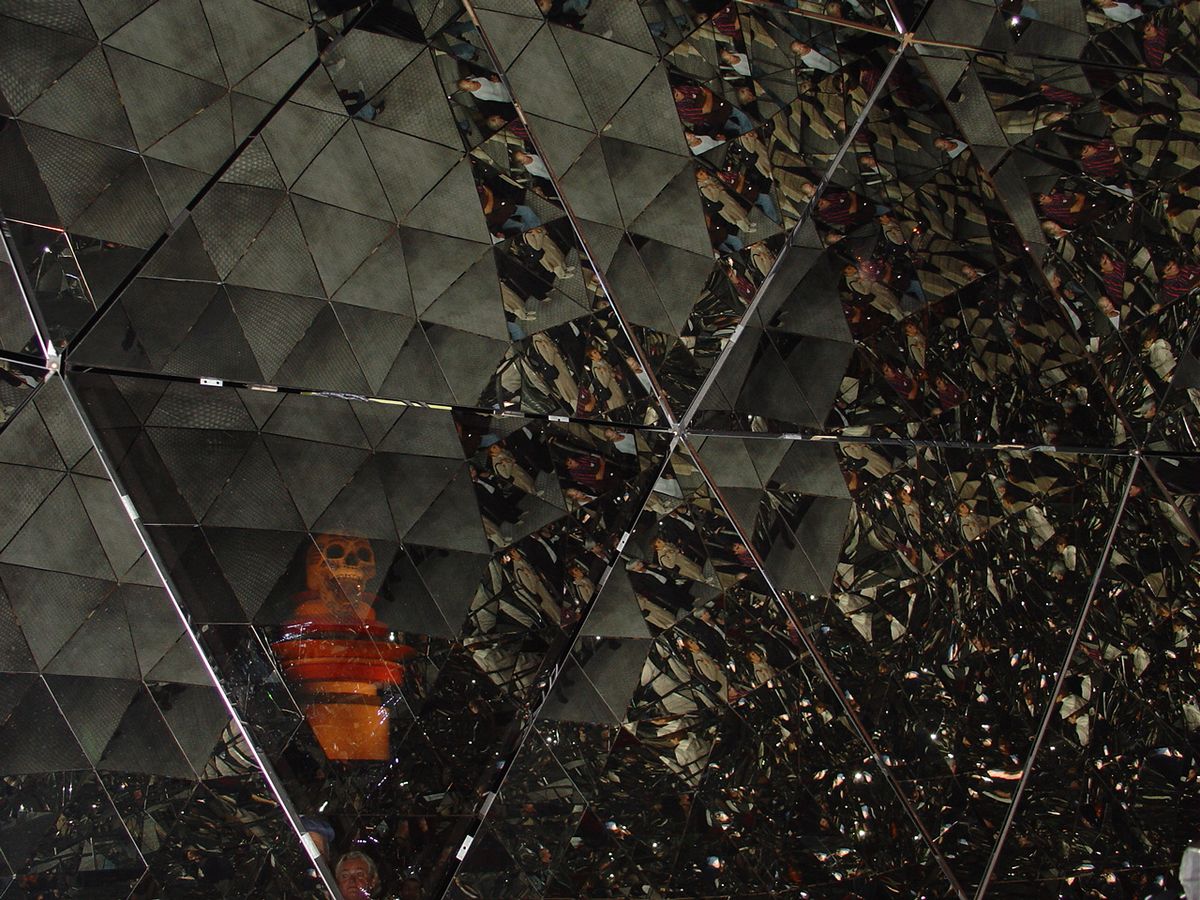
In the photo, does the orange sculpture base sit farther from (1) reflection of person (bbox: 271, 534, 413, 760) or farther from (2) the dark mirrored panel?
(2) the dark mirrored panel

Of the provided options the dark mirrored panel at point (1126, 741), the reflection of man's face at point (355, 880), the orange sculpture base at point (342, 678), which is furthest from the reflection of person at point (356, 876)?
the dark mirrored panel at point (1126, 741)

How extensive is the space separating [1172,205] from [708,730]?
5.55m

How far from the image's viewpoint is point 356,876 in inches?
266

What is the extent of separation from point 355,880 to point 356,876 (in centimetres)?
2

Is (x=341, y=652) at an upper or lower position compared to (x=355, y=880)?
upper

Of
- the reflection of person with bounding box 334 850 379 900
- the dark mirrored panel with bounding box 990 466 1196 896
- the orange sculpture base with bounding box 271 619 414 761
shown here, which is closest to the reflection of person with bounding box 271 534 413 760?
the orange sculpture base with bounding box 271 619 414 761

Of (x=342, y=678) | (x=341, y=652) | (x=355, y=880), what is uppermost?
(x=341, y=652)

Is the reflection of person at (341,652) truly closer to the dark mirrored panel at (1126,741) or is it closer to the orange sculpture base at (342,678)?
the orange sculpture base at (342,678)

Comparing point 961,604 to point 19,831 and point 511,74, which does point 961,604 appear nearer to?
point 511,74

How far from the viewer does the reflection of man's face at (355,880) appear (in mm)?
6711

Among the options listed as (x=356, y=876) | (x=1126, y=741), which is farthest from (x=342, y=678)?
(x=1126, y=741)

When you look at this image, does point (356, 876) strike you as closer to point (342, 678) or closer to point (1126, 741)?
point (342, 678)

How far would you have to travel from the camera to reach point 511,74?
711 centimetres

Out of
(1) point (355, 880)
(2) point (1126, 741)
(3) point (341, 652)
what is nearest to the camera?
(1) point (355, 880)
